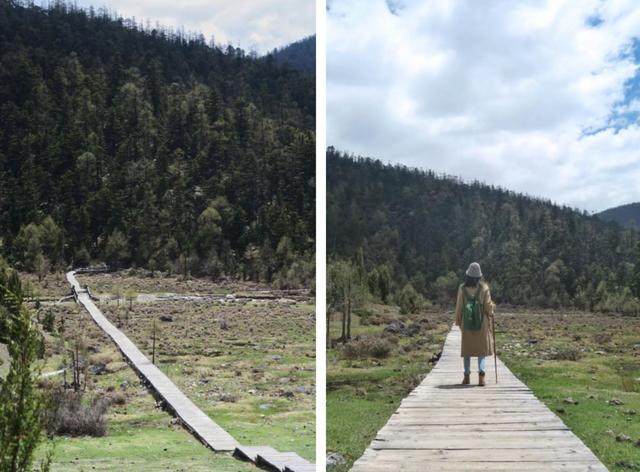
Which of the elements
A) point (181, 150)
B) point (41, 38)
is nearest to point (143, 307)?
point (181, 150)

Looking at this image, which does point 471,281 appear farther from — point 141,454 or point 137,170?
point 137,170

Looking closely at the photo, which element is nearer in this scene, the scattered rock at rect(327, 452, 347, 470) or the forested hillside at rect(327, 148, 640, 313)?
the forested hillside at rect(327, 148, 640, 313)

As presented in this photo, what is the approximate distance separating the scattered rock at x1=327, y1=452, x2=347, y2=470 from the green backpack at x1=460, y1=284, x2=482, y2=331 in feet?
1.60

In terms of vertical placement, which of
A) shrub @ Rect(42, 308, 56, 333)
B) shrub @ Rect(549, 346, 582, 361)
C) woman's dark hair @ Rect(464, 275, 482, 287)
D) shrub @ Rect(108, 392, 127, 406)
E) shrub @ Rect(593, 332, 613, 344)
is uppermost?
woman's dark hair @ Rect(464, 275, 482, 287)

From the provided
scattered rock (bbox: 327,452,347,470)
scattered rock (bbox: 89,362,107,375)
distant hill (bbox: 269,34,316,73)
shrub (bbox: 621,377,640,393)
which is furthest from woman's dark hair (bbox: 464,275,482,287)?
distant hill (bbox: 269,34,316,73)

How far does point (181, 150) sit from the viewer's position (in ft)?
58.3

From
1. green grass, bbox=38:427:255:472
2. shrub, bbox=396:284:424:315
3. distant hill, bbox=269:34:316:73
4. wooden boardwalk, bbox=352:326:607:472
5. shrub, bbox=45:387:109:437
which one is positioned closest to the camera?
wooden boardwalk, bbox=352:326:607:472

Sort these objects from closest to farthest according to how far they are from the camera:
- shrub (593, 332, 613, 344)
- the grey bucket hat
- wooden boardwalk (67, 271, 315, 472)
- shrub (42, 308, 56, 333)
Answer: shrub (593, 332, 613, 344), the grey bucket hat, wooden boardwalk (67, 271, 315, 472), shrub (42, 308, 56, 333)

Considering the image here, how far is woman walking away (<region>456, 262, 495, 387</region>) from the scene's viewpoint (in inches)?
74.6

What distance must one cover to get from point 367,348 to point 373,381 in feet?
0.34

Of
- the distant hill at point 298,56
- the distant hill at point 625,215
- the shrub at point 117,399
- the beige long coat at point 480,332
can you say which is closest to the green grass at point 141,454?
the shrub at point 117,399

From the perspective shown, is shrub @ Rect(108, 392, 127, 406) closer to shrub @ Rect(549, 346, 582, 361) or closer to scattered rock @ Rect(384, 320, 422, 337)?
scattered rock @ Rect(384, 320, 422, 337)

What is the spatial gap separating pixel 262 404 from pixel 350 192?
5.82 meters

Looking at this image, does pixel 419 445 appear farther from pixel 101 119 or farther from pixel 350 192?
pixel 101 119
